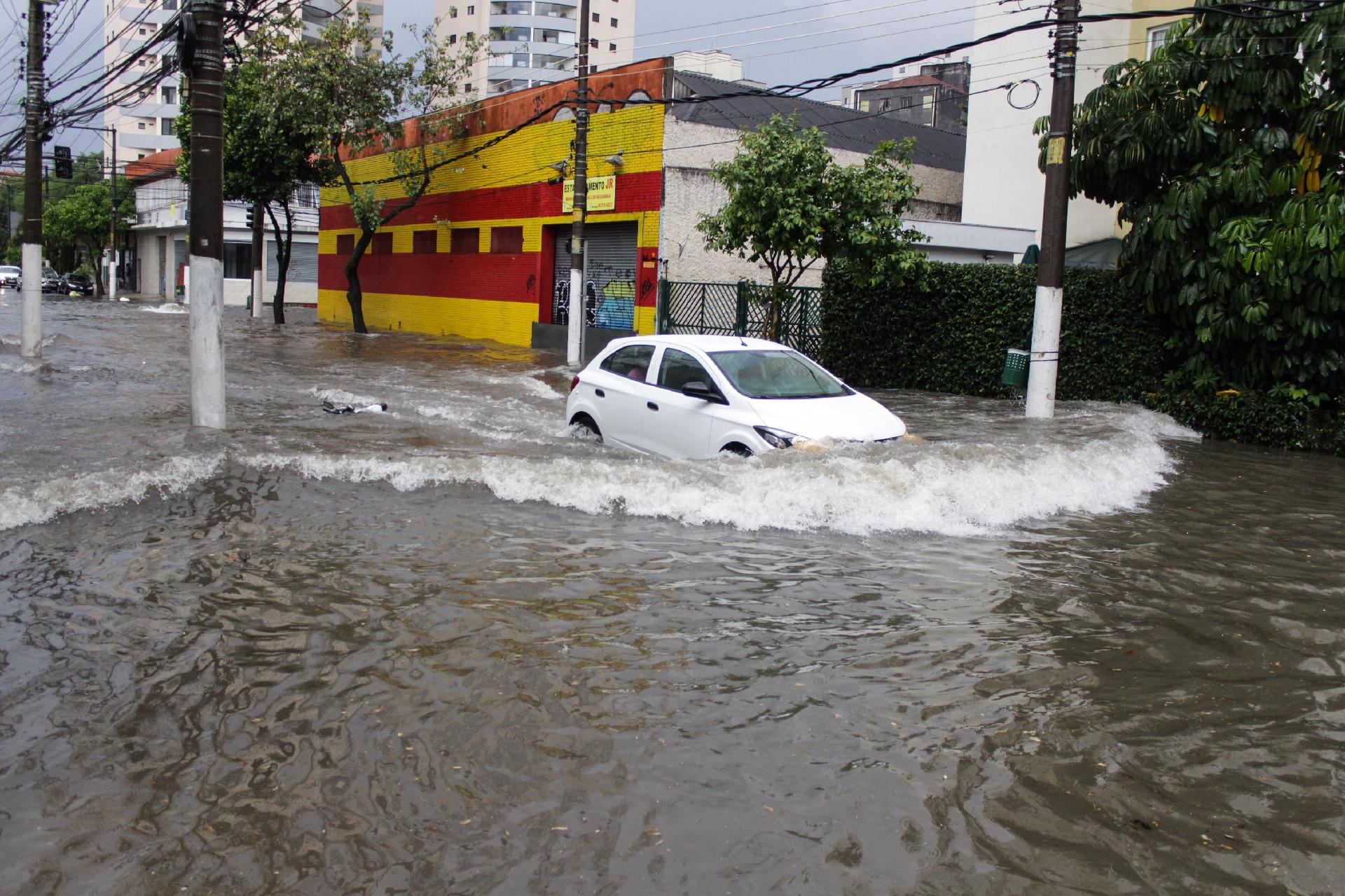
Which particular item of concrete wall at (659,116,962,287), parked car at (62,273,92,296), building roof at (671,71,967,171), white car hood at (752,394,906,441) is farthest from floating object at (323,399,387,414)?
parked car at (62,273,92,296)

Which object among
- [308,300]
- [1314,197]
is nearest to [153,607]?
[1314,197]

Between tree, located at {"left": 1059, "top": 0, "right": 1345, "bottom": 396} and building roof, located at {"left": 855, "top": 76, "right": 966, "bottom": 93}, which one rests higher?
building roof, located at {"left": 855, "top": 76, "right": 966, "bottom": 93}

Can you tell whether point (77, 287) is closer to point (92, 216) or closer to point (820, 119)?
point (92, 216)

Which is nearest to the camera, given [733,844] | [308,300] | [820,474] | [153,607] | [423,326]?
[733,844]

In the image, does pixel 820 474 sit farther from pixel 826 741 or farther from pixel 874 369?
pixel 874 369

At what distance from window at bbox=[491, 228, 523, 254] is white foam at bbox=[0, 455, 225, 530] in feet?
68.2

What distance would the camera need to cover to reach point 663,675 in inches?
203

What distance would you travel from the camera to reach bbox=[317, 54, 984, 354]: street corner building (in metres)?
24.2

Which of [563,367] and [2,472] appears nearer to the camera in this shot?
[2,472]

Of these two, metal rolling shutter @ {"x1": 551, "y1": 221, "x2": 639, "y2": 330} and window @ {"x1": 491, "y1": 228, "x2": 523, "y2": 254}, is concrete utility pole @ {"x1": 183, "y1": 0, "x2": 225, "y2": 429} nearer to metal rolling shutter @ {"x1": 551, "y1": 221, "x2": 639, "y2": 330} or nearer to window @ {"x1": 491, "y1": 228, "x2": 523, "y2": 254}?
metal rolling shutter @ {"x1": 551, "y1": 221, "x2": 639, "y2": 330}

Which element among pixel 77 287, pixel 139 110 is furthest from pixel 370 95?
pixel 139 110

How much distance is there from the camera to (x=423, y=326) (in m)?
35.2

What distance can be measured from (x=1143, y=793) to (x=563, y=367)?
19156 mm

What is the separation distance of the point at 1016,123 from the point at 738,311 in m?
7.55
